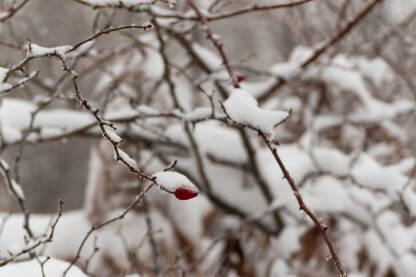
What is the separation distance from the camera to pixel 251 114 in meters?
1.12

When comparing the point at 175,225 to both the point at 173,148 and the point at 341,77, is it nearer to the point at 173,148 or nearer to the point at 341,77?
the point at 173,148

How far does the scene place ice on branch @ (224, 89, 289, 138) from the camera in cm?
109

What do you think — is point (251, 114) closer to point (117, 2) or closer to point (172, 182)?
point (172, 182)

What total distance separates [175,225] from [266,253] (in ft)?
2.70

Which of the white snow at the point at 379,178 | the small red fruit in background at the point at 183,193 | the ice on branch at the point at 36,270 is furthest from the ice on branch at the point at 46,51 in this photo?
the white snow at the point at 379,178

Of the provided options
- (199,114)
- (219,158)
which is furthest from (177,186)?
(219,158)

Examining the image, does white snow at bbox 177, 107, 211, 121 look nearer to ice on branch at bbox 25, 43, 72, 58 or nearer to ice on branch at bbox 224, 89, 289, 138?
ice on branch at bbox 224, 89, 289, 138

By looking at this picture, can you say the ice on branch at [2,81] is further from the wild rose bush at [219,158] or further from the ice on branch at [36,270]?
the ice on branch at [36,270]

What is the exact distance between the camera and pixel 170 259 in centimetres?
357

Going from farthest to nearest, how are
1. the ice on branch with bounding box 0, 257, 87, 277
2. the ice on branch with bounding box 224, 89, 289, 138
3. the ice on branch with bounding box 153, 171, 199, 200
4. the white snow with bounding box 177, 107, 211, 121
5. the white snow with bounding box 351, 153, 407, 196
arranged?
the white snow with bounding box 351, 153, 407, 196 < the white snow with bounding box 177, 107, 211, 121 < the ice on branch with bounding box 0, 257, 87, 277 < the ice on branch with bounding box 224, 89, 289, 138 < the ice on branch with bounding box 153, 171, 199, 200

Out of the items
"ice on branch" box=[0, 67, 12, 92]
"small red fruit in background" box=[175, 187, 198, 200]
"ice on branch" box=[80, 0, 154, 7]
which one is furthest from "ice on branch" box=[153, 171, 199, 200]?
"ice on branch" box=[80, 0, 154, 7]

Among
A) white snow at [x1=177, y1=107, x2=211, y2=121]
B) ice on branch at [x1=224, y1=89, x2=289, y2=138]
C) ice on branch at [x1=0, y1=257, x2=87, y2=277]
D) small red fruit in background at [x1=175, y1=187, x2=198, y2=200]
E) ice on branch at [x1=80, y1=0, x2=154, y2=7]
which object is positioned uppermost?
ice on branch at [x1=80, y1=0, x2=154, y2=7]

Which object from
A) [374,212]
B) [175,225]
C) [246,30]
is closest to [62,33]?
[246,30]

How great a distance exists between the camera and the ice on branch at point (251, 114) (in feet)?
3.59
